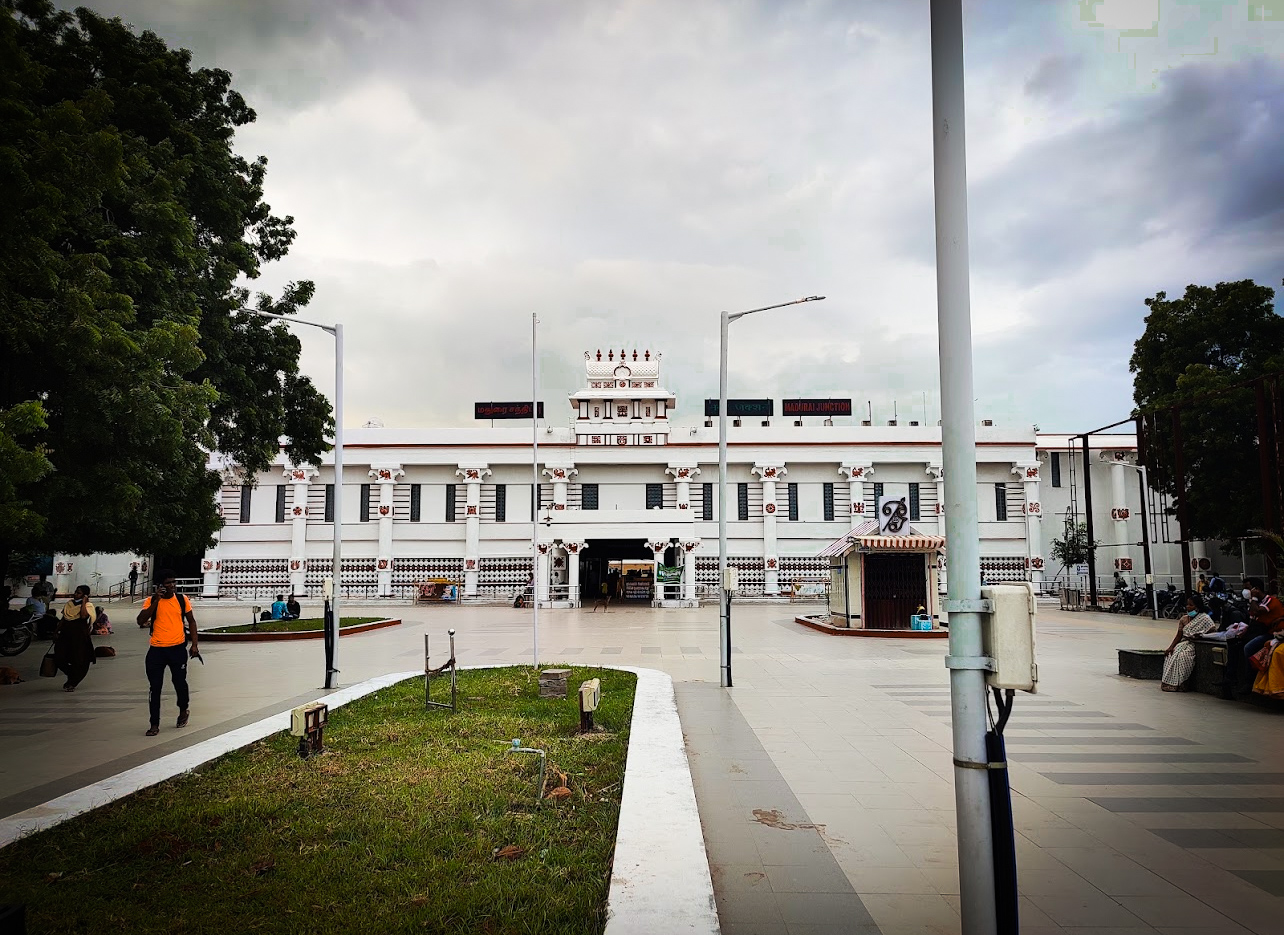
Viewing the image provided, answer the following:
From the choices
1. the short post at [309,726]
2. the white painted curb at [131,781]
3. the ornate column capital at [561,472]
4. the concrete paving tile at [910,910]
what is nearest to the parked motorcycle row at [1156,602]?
the concrete paving tile at [910,910]

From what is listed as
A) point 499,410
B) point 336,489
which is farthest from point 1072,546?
point 336,489

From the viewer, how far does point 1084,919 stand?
4680 mm

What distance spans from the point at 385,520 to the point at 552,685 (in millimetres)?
34330

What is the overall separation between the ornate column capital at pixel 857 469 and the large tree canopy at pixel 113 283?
31559 mm

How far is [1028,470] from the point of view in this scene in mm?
44375

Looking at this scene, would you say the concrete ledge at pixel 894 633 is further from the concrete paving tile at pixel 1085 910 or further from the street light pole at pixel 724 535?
the concrete paving tile at pixel 1085 910

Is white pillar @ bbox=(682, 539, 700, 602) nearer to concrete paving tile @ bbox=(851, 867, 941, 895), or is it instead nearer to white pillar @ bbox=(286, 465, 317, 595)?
white pillar @ bbox=(286, 465, 317, 595)

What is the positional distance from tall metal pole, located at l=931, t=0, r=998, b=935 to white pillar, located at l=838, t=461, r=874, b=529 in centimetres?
4181

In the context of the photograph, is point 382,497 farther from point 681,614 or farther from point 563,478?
point 681,614

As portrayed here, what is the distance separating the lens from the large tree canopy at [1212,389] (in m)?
30.4

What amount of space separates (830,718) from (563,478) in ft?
113

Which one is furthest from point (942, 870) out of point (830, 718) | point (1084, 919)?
point (830, 718)

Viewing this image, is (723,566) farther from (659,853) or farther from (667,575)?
(667,575)

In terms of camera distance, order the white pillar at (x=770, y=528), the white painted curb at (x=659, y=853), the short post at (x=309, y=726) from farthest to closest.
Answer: the white pillar at (x=770, y=528)
the short post at (x=309, y=726)
the white painted curb at (x=659, y=853)
